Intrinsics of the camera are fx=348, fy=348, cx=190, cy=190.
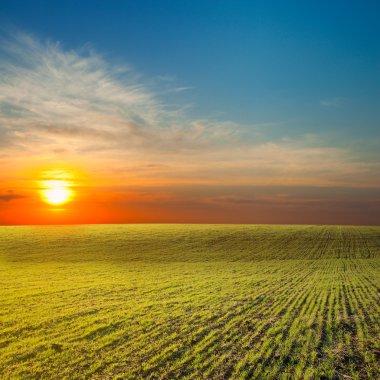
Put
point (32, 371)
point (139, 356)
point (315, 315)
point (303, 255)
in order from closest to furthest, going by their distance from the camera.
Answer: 1. point (32, 371)
2. point (139, 356)
3. point (315, 315)
4. point (303, 255)

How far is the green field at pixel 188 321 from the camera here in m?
13.7

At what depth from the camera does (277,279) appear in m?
37.2

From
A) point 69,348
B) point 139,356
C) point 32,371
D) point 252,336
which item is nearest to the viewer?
point 32,371

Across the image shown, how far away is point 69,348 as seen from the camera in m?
15.6

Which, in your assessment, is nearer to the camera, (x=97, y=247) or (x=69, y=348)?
(x=69, y=348)

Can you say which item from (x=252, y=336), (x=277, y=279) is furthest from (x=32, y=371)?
(x=277, y=279)

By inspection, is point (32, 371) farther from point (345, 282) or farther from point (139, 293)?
point (345, 282)

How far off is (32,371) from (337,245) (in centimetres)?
7415

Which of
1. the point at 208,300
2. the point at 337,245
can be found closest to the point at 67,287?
the point at 208,300

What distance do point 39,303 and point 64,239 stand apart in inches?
2123

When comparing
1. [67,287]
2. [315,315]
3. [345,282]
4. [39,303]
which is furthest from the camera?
[345,282]

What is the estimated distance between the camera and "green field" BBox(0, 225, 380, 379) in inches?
538

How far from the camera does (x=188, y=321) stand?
19.9 meters

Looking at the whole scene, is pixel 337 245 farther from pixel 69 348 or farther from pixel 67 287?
pixel 69 348
